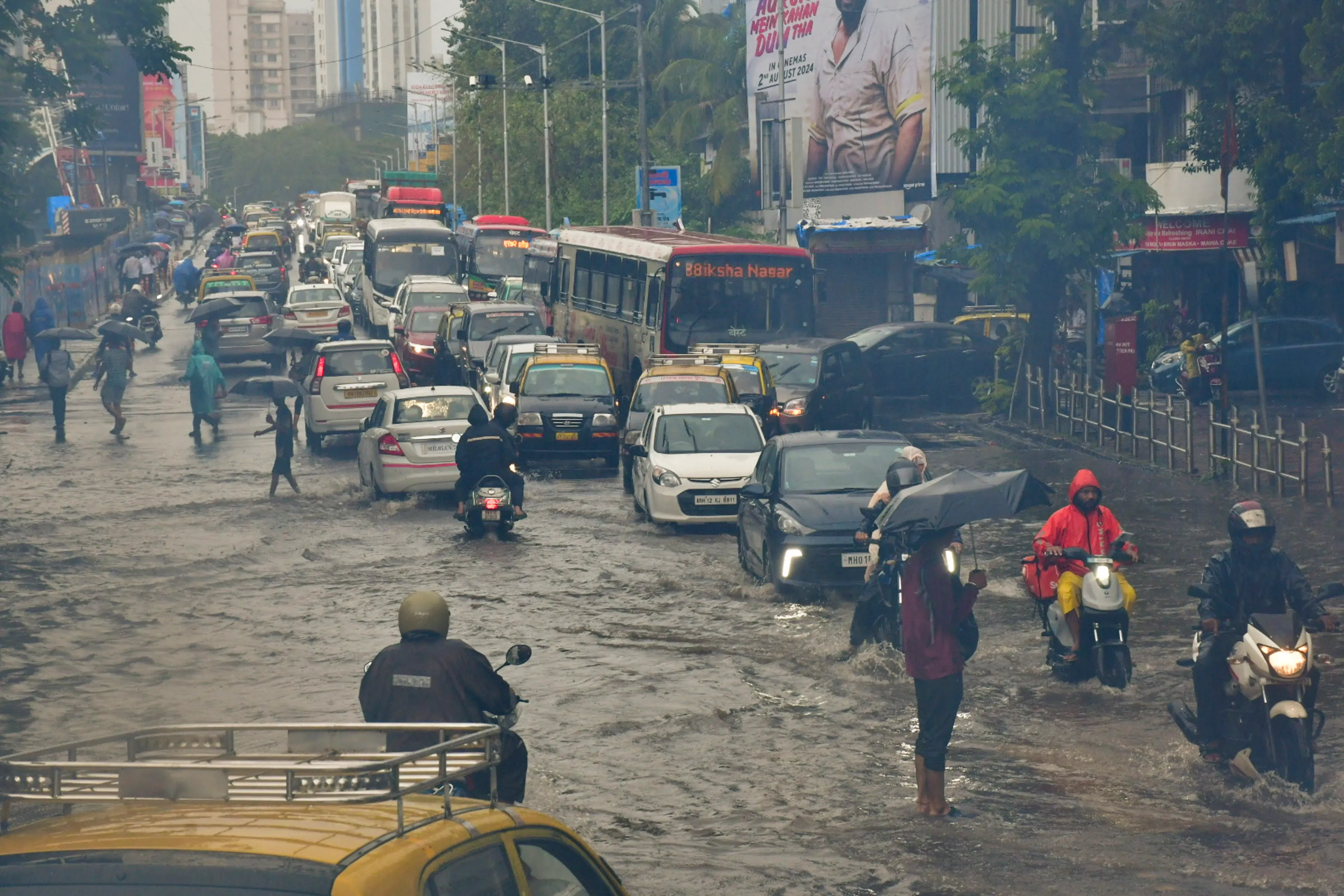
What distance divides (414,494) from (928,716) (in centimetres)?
1543

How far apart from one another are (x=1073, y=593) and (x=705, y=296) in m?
20.4

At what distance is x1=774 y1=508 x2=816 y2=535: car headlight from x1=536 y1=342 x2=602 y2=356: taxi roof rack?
1224cm

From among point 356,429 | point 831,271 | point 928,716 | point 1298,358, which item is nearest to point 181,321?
point 831,271

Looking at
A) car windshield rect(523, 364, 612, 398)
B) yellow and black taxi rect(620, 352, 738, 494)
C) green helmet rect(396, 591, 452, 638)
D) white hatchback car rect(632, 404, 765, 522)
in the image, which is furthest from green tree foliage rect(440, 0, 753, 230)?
green helmet rect(396, 591, 452, 638)

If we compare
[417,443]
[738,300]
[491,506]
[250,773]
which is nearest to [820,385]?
[738,300]

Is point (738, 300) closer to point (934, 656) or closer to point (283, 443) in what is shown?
point (283, 443)

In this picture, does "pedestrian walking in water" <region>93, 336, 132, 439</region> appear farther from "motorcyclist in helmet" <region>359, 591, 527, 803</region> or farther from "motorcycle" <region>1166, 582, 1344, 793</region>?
"motorcyclist in helmet" <region>359, 591, 527, 803</region>

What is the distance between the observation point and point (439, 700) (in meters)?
7.28

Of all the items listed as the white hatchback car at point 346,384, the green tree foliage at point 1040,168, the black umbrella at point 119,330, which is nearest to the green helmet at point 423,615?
the white hatchback car at point 346,384

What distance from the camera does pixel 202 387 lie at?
97.5 feet

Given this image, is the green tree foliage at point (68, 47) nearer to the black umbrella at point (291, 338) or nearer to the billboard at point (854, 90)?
the black umbrella at point (291, 338)

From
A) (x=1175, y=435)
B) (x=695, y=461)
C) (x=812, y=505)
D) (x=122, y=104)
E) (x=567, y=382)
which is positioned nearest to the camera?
(x=812, y=505)

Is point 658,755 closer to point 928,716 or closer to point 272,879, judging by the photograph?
point 928,716

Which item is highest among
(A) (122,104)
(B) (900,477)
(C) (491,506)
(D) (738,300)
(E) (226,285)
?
(A) (122,104)
